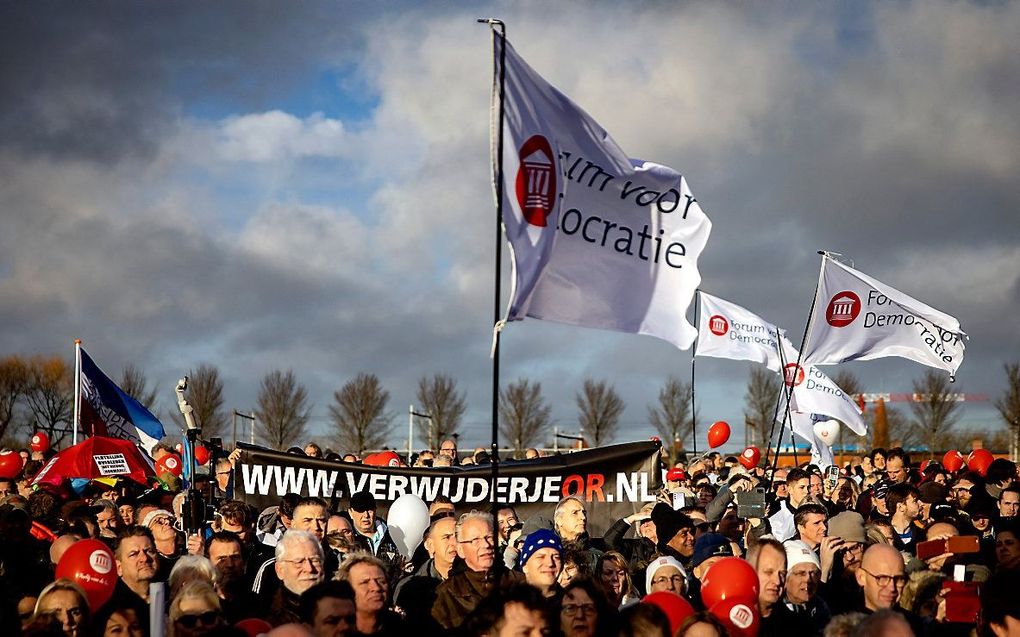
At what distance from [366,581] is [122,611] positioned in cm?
137

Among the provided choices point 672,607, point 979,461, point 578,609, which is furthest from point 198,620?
point 979,461

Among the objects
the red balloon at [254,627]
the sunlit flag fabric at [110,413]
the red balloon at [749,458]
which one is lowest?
the red balloon at [254,627]

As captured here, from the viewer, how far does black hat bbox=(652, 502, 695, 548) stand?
1014 cm

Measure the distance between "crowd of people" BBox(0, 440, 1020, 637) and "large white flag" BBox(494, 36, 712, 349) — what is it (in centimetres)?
165

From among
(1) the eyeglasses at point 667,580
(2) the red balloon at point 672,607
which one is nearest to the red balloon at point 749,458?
(1) the eyeglasses at point 667,580

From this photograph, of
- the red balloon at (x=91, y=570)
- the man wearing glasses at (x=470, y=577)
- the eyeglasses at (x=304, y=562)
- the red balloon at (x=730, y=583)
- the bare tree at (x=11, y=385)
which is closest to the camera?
the red balloon at (x=730, y=583)

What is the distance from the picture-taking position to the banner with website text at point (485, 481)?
43.0ft

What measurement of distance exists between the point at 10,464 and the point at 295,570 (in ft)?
35.8

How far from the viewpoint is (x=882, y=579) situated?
23.3ft

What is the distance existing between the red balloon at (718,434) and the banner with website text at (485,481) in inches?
398

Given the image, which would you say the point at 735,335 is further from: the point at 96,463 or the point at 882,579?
the point at 882,579

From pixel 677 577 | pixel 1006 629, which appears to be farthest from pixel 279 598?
pixel 1006 629

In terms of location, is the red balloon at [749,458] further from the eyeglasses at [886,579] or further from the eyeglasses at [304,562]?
the eyeglasses at [304,562]

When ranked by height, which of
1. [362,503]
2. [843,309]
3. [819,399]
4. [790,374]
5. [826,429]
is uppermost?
[843,309]
